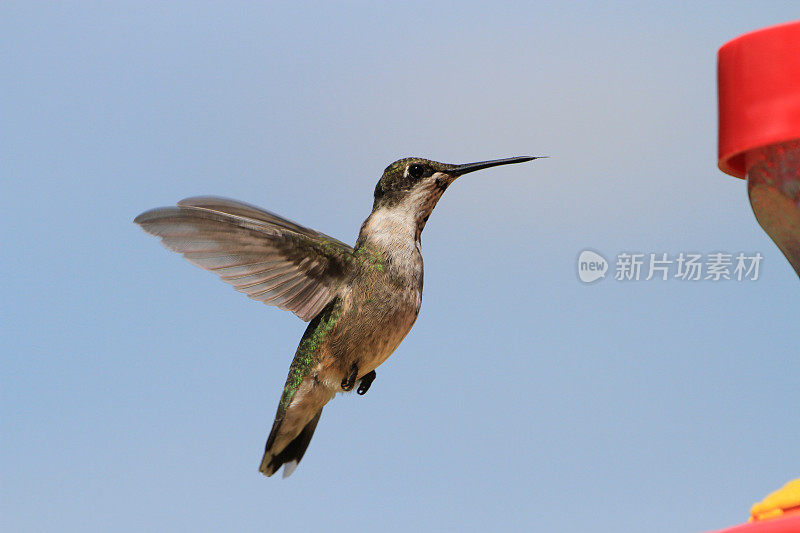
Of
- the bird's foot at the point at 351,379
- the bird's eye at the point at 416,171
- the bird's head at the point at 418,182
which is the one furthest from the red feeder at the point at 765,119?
the bird's foot at the point at 351,379

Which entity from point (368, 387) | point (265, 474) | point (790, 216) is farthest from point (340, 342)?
point (790, 216)

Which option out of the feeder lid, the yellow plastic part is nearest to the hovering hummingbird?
the feeder lid

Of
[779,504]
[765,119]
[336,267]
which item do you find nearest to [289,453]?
[336,267]

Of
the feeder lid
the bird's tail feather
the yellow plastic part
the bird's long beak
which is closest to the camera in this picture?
the yellow plastic part

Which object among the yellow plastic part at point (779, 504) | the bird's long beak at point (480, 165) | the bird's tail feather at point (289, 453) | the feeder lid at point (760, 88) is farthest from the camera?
the bird's tail feather at point (289, 453)

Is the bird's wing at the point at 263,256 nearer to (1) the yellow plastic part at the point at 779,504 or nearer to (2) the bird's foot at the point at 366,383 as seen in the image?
(2) the bird's foot at the point at 366,383

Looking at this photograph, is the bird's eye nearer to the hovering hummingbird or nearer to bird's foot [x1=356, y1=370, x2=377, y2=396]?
the hovering hummingbird

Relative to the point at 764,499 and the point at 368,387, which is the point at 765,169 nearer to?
the point at 764,499

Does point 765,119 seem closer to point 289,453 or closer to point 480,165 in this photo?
point 480,165
